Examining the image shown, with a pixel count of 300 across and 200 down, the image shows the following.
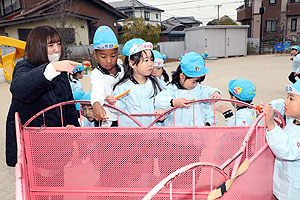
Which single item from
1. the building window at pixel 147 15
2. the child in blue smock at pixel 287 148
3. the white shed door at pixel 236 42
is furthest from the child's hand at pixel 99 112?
the building window at pixel 147 15

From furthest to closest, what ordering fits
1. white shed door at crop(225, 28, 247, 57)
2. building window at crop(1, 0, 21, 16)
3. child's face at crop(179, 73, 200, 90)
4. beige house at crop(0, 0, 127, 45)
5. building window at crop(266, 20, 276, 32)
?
building window at crop(266, 20, 276, 32) < white shed door at crop(225, 28, 247, 57) < building window at crop(1, 0, 21, 16) < beige house at crop(0, 0, 127, 45) < child's face at crop(179, 73, 200, 90)

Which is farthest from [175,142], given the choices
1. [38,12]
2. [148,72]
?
[38,12]

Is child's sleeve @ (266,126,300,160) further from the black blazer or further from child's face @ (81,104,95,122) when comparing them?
child's face @ (81,104,95,122)

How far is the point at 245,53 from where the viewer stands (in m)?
22.4

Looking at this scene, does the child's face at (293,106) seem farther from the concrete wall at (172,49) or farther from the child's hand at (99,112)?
the concrete wall at (172,49)

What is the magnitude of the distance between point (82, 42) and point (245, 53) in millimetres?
13408

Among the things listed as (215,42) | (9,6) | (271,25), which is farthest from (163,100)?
(271,25)

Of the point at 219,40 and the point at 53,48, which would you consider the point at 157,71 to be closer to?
the point at 53,48

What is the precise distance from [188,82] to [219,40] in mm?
20088

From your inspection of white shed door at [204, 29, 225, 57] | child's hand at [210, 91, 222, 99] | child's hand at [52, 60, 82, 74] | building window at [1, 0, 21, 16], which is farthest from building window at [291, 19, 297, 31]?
child's hand at [52, 60, 82, 74]

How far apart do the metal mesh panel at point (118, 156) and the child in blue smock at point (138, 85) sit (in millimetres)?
647

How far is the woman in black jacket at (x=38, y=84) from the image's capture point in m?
1.58

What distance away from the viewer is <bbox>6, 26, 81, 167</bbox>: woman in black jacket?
1584 mm

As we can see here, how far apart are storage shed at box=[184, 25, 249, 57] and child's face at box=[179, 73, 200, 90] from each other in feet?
63.3
